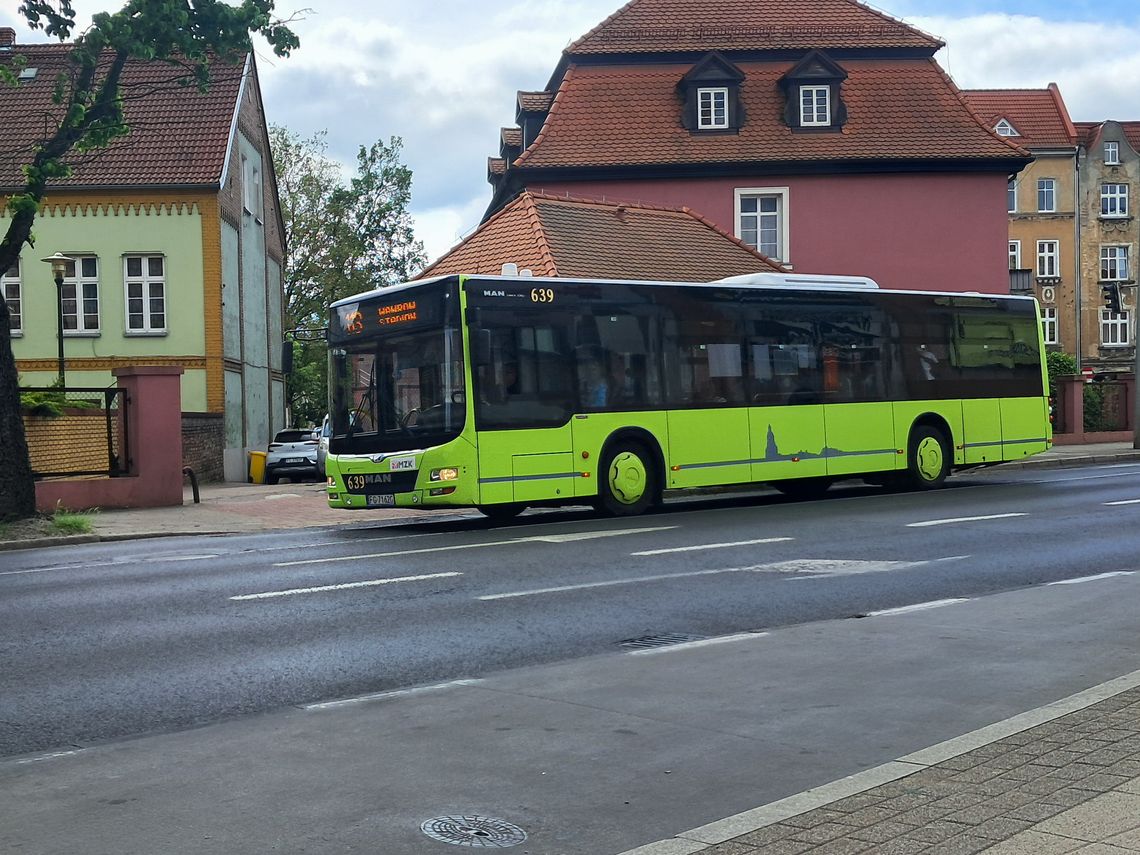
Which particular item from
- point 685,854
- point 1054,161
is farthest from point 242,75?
point 1054,161

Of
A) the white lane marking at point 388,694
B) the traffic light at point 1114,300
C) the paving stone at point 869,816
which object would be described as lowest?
the white lane marking at point 388,694

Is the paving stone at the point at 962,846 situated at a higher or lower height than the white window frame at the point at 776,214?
lower

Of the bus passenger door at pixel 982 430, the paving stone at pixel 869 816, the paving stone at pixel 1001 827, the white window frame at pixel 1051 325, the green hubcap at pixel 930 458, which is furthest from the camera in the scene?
the white window frame at pixel 1051 325

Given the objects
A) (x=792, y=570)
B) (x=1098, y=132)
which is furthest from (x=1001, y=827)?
(x=1098, y=132)

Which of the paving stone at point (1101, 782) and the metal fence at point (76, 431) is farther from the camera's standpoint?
the metal fence at point (76, 431)

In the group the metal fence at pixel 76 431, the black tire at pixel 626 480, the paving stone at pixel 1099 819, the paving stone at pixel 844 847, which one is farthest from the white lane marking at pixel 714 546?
the metal fence at pixel 76 431

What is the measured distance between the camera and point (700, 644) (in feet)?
30.1

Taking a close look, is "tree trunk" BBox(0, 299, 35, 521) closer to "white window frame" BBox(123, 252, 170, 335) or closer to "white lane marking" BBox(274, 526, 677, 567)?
"white lane marking" BBox(274, 526, 677, 567)

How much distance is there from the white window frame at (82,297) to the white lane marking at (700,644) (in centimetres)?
3217

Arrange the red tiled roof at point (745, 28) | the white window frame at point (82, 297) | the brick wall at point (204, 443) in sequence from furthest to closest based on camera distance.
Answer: the red tiled roof at point (745, 28), the white window frame at point (82, 297), the brick wall at point (204, 443)

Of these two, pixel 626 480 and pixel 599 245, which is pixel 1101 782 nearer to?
pixel 626 480

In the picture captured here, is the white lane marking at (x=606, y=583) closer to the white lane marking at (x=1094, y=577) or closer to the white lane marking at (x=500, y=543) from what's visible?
the white lane marking at (x=1094, y=577)

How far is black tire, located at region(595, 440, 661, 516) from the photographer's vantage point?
1936 centimetres

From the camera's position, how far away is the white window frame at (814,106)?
38.8 m
